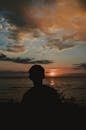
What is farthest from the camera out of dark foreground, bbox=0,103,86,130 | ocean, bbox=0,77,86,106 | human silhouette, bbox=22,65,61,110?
ocean, bbox=0,77,86,106

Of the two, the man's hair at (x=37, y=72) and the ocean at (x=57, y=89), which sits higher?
the man's hair at (x=37, y=72)

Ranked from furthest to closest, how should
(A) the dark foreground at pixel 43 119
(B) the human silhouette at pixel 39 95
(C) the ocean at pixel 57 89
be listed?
(C) the ocean at pixel 57 89
(A) the dark foreground at pixel 43 119
(B) the human silhouette at pixel 39 95

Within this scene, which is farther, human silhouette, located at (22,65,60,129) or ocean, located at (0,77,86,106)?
ocean, located at (0,77,86,106)

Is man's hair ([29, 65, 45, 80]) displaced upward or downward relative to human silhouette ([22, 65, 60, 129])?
upward

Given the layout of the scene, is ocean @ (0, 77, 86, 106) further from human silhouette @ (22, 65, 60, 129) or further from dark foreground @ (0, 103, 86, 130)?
human silhouette @ (22, 65, 60, 129)

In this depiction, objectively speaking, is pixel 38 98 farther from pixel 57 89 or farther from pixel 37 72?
pixel 57 89

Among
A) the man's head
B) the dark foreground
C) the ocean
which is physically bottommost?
the ocean

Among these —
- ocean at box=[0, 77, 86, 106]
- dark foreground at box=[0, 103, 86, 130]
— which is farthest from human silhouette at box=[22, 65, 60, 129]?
ocean at box=[0, 77, 86, 106]

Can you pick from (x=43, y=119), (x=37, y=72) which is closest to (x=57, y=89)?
(x=43, y=119)

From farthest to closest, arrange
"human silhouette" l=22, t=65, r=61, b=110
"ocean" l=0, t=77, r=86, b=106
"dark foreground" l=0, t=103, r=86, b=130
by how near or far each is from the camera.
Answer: "ocean" l=0, t=77, r=86, b=106, "dark foreground" l=0, t=103, r=86, b=130, "human silhouette" l=22, t=65, r=61, b=110

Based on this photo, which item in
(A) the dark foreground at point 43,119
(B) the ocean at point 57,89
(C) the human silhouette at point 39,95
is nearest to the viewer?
(C) the human silhouette at point 39,95

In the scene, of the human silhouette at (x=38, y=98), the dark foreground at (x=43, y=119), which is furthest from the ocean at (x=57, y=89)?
the human silhouette at (x=38, y=98)

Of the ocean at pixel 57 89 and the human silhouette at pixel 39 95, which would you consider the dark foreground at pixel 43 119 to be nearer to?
the human silhouette at pixel 39 95

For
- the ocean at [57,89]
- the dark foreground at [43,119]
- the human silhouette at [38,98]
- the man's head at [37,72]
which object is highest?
the man's head at [37,72]
